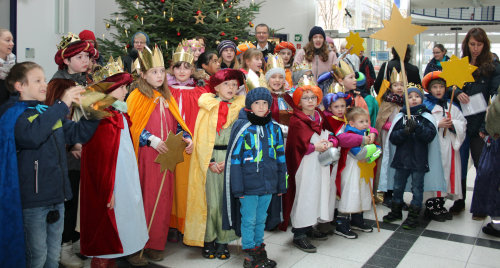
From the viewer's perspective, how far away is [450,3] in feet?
32.9

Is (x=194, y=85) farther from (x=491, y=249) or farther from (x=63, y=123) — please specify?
(x=491, y=249)

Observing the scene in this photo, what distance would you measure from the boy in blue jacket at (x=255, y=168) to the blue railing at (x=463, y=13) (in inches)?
328

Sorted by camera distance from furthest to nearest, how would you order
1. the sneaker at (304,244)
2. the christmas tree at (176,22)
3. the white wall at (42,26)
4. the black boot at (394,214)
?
1. the white wall at (42,26)
2. the christmas tree at (176,22)
3. the black boot at (394,214)
4. the sneaker at (304,244)

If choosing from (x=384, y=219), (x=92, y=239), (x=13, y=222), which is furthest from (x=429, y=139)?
(x=13, y=222)

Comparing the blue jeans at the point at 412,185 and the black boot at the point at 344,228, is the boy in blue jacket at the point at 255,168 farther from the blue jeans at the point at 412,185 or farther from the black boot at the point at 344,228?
the blue jeans at the point at 412,185

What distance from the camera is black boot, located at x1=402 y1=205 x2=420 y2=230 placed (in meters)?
4.54

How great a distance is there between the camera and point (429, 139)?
4.46 m

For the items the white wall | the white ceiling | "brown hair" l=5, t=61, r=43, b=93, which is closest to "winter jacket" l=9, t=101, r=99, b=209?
"brown hair" l=5, t=61, r=43, b=93

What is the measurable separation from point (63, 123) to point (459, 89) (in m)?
4.13

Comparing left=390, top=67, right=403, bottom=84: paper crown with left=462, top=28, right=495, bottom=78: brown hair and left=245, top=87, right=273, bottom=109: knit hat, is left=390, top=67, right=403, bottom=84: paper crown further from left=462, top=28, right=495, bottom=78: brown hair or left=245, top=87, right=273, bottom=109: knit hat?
left=245, top=87, right=273, bottom=109: knit hat

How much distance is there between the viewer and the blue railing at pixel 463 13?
10477mm

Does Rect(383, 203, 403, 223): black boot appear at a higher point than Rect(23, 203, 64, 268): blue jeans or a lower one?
lower

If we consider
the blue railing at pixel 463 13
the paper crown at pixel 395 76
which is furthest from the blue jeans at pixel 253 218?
the blue railing at pixel 463 13

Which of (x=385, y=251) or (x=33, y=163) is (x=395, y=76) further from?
(x=33, y=163)
